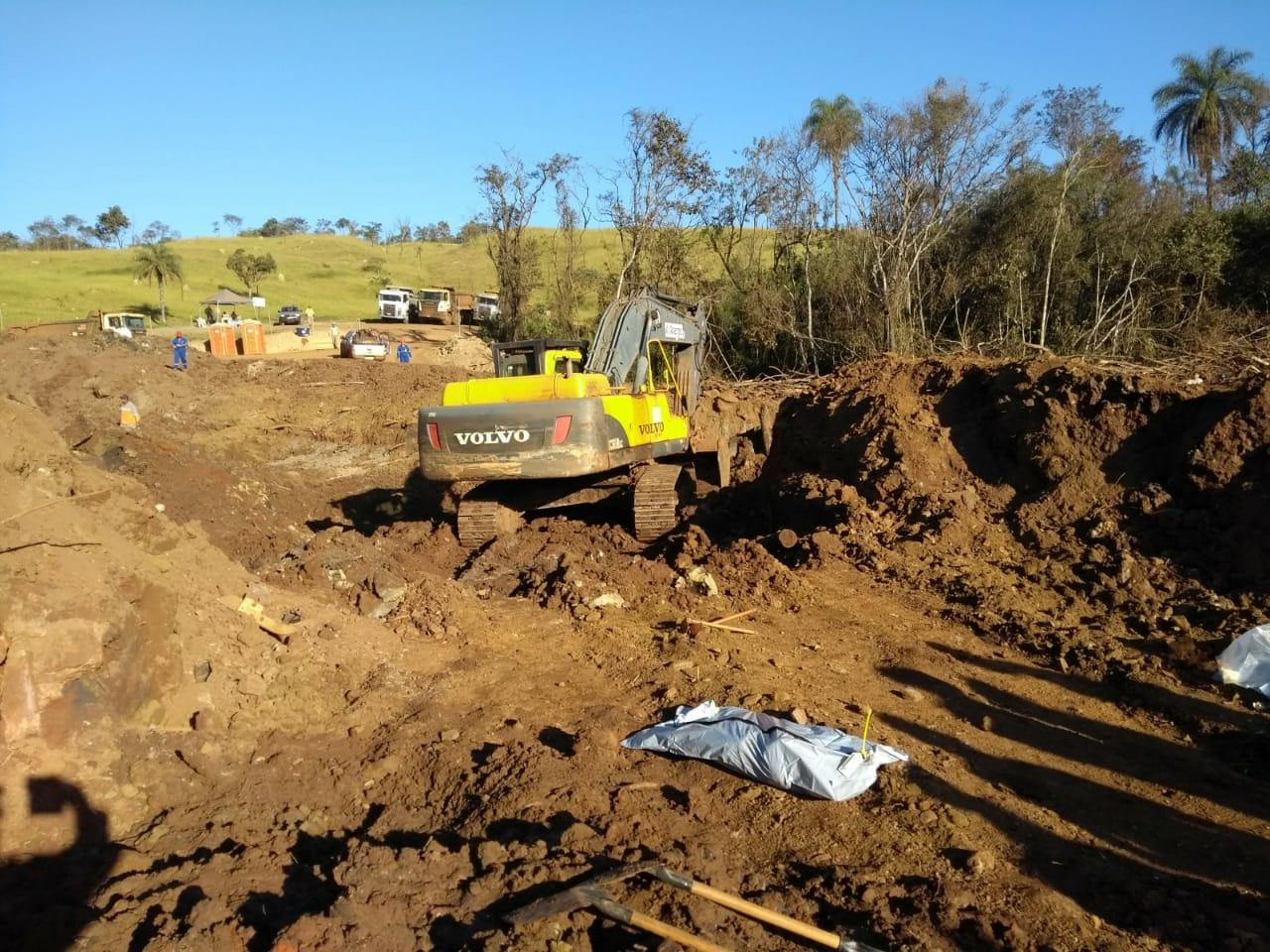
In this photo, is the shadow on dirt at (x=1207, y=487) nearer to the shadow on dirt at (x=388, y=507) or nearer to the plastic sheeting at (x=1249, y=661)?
the plastic sheeting at (x=1249, y=661)

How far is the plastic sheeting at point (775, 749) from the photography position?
13.4 ft

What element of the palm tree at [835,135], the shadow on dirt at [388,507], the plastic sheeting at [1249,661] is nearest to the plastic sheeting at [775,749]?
the plastic sheeting at [1249,661]

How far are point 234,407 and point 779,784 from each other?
Result: 61.2 feet

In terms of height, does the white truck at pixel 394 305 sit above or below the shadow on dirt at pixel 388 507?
above

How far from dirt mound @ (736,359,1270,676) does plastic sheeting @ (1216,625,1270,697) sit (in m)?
0.16

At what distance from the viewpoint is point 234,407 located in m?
19.7

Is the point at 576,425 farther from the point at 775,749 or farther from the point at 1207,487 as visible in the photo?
the point at 1207,487

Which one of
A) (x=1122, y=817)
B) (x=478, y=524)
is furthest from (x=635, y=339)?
(x=1122, y=817)

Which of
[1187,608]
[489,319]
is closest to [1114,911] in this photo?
[1187,608]

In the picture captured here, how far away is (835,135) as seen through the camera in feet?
65.8

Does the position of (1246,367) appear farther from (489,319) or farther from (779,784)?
(489,319)

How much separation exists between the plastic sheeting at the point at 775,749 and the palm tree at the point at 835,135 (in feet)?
57.6

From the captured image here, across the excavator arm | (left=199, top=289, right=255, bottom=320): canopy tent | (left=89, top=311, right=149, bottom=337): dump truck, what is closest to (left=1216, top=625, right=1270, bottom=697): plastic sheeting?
the excavator arm

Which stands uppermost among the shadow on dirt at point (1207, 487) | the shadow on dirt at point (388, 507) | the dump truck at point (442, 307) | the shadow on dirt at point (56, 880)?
the dump truck at point (442, 307)
